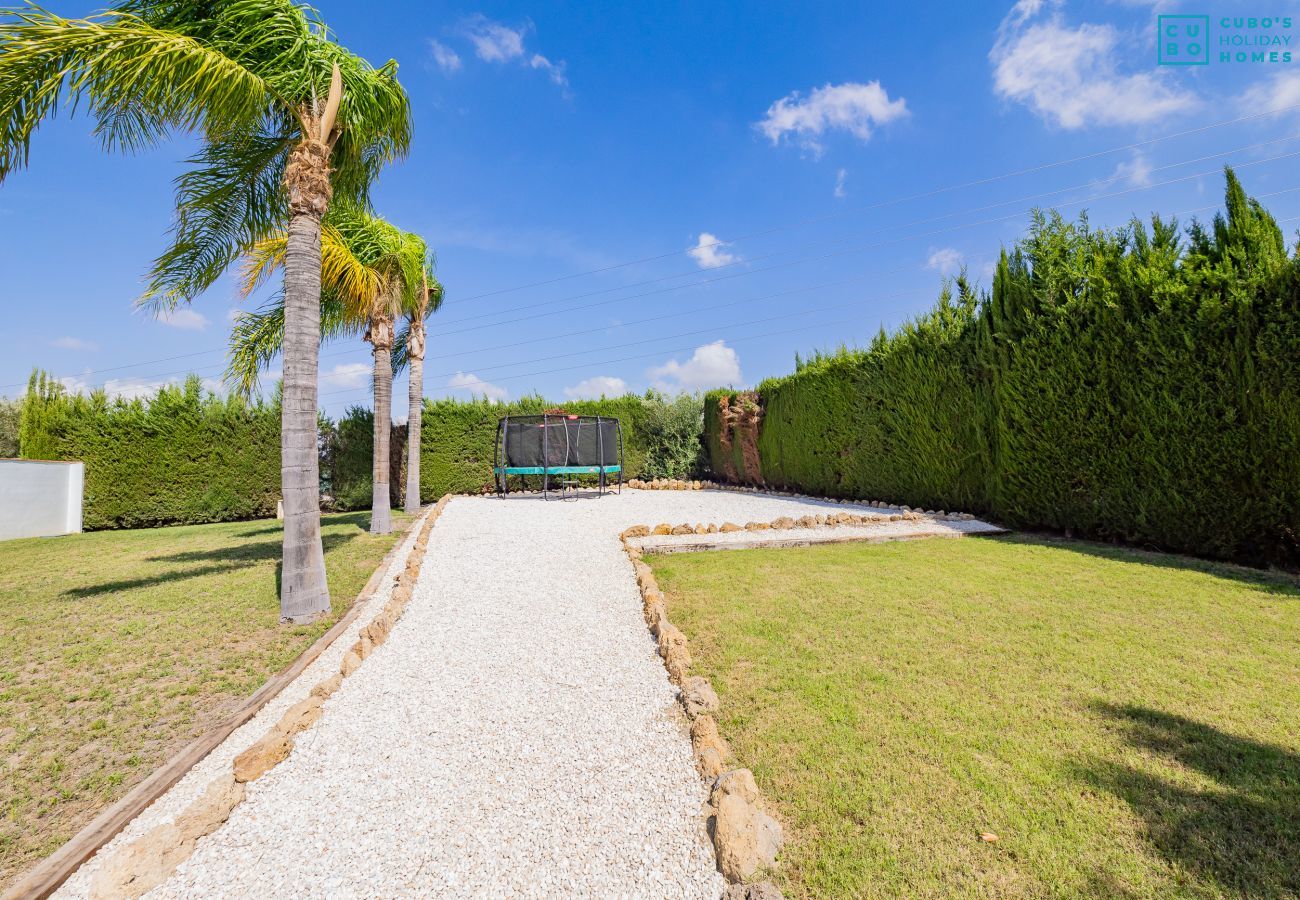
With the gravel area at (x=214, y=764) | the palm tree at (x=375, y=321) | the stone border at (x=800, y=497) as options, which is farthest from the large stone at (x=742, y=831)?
the palm tree at (x=375, y=321)

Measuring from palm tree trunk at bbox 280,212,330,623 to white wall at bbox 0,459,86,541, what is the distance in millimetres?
10802

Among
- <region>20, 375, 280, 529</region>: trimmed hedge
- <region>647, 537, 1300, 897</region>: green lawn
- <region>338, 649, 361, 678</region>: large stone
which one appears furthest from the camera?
<region>20, 375, 280, 529</region>: trimmed hedge

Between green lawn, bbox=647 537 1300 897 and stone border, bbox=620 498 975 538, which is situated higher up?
stone border, bbox=620 498 975 538

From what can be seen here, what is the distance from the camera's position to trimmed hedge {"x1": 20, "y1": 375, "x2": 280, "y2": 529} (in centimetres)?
1176

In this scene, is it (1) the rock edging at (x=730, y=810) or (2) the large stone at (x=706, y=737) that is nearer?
(1) the rock edging at (x=730, y=810)

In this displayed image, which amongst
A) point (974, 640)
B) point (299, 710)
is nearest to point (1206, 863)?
point (974, 640)

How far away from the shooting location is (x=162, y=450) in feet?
39.4

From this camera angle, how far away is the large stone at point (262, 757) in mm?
2312

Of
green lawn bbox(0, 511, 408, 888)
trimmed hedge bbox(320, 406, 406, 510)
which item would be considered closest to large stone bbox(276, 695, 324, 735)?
green lawn bbox(0, 511, 408, 888)

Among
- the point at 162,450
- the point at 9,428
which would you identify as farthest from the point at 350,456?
the point at 9,428

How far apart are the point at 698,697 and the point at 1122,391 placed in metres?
6.39

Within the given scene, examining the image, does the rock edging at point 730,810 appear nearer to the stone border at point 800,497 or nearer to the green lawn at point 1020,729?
the green lawn at point 1020,729

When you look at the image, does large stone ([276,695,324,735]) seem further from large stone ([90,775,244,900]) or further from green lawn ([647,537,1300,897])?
green lawn ([647,537,1300,897])

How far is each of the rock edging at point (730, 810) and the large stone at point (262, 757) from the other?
1.91 metres
